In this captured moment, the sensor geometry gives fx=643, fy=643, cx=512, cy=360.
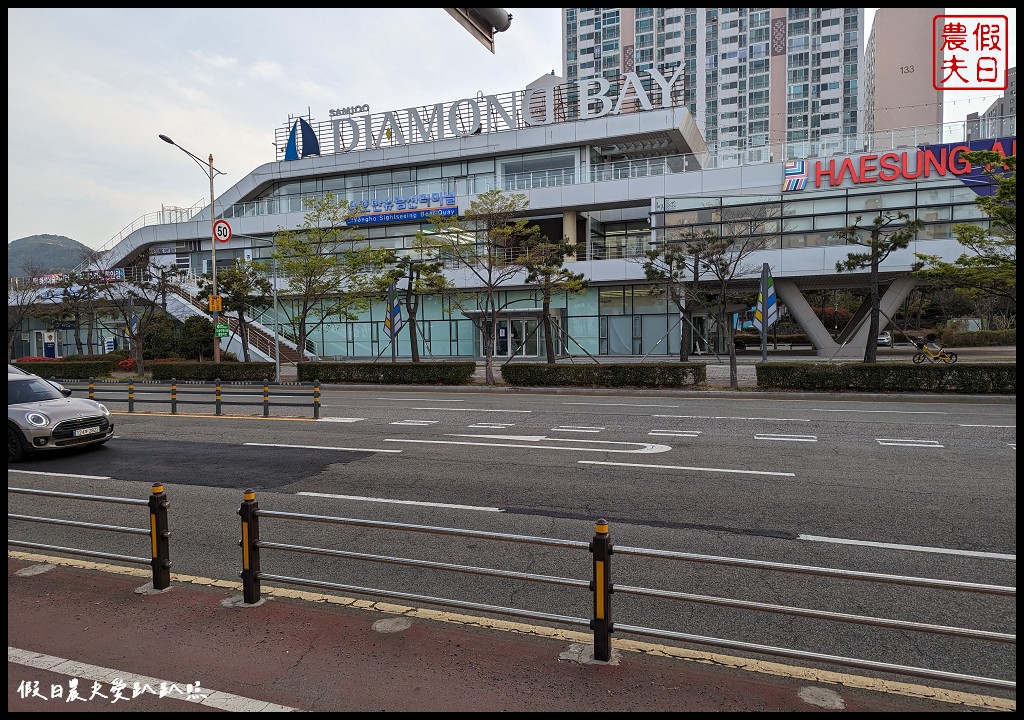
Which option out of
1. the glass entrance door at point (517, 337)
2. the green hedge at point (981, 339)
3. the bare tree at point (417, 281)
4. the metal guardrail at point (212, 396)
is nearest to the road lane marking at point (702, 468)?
the metal guardrail at point (212, 396)

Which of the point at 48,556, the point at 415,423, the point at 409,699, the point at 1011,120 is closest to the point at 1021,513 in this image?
the point at 409,699

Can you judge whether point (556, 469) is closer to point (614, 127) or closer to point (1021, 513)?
point (1021, 513)

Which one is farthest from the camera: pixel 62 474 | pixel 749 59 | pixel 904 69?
pixel 749 59

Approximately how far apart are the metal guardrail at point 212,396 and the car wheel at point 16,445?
4762 millimetres

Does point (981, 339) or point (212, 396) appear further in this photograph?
point (981, 339)

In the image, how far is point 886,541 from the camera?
6.77m

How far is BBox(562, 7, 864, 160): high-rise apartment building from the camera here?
284 ft

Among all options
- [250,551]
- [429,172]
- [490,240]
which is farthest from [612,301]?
[250,551]

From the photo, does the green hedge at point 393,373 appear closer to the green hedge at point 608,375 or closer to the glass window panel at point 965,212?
the green hedge at point 608,375

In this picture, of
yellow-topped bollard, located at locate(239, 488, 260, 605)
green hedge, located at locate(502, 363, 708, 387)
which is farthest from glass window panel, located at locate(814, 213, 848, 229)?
yellow-topped bollard, located at locate(239, 488, 260, 605)

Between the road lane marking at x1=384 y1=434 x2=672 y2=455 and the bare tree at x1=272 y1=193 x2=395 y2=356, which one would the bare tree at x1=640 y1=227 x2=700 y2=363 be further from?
the road lane marking at x1=384 y1=434 x2=672 y2=455

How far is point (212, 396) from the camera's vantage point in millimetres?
22906

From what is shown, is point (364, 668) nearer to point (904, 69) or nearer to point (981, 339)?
point (981, 339)

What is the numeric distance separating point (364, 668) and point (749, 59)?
106 m
